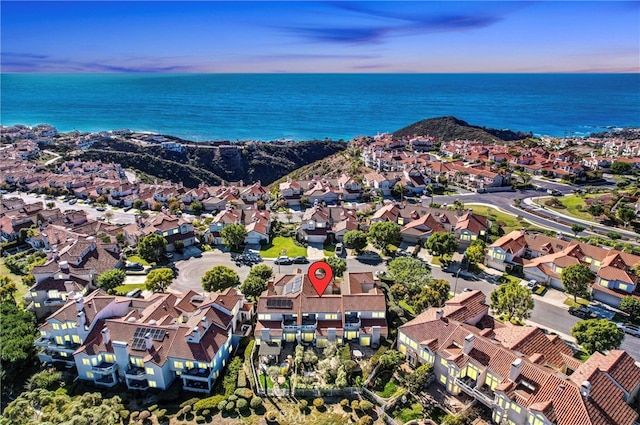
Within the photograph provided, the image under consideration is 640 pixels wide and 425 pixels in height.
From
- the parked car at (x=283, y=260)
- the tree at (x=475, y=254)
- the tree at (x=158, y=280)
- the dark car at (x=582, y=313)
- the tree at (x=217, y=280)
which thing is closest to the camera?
the dark car at (x=582, y=313)

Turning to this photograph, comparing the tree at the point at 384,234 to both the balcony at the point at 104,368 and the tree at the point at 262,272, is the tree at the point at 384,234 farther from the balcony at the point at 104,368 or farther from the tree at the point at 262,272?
the balcony at the point at 104,368

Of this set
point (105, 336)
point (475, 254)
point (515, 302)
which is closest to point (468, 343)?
point (515, 302)

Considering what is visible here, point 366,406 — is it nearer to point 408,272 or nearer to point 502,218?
point 408,272

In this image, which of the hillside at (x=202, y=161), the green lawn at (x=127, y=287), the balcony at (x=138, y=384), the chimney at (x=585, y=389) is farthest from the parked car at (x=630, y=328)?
the hillside at (x=202, y=161)

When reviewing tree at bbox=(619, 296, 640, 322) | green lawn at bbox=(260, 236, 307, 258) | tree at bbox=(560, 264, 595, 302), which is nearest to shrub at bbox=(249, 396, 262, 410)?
green lawn at bbox=(260, 236, 307, 258)

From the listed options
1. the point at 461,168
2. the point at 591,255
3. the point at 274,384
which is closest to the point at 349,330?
the point at 274,384

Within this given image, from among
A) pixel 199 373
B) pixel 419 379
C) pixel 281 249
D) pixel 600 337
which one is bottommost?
pixel 281 249

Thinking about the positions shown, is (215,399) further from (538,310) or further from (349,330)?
(538,310)
